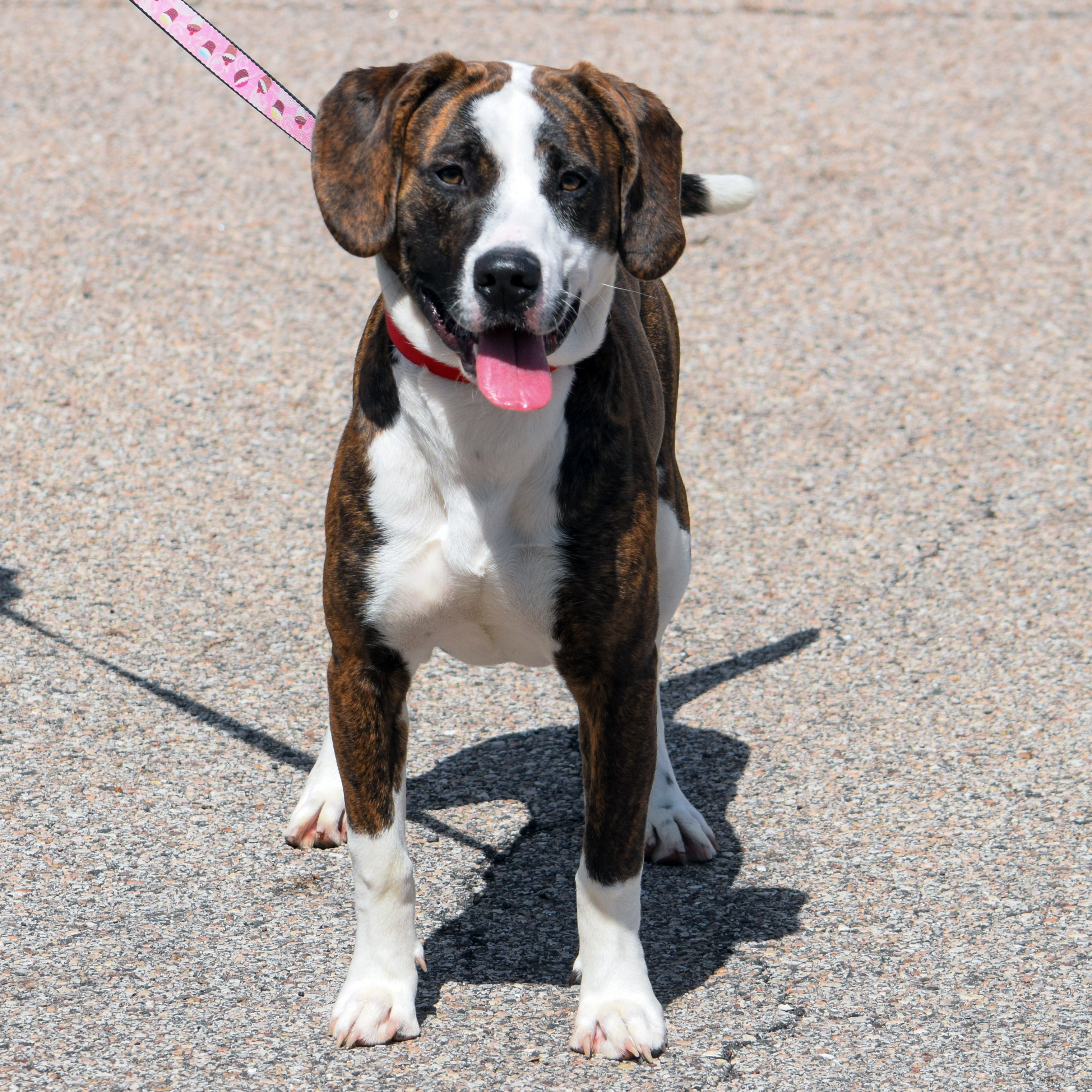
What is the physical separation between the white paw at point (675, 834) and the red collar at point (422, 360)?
1.35 m

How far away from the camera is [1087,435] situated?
6066 millimetres

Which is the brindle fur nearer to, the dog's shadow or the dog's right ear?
the dog's right ear

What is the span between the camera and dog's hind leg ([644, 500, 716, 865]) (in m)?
3.60

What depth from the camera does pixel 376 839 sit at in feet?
9.94

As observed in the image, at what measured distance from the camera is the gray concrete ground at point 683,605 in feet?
10.5

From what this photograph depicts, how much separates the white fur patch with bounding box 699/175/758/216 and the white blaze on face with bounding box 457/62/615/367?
1.14 meters

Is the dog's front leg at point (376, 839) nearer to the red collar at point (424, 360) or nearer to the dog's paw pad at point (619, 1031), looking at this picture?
the dog's paw pad at point (619, 1031)

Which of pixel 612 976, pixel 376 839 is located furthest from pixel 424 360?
pixel 612 976

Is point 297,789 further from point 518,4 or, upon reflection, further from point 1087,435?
point 518,4

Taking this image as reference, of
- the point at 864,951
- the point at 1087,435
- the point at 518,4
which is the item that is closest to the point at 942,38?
the point at 518,4

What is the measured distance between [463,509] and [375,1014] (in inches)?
40.6

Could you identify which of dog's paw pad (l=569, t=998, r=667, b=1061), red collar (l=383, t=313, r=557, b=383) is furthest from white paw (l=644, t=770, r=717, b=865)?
red collar (l=383, t=313, r=557, b=383)

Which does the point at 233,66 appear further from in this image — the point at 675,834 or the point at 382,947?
the point at 675,834

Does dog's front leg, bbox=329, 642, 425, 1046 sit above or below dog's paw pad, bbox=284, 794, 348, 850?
above
